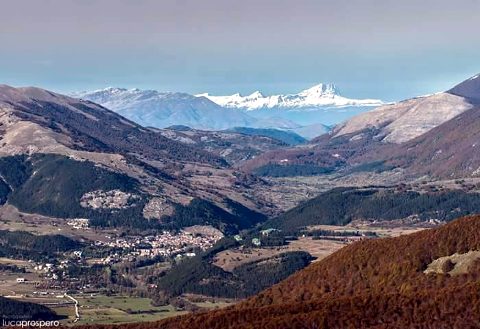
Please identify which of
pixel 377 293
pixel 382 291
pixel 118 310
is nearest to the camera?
pixel 377 293

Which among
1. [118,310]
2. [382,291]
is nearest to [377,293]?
[382,291]

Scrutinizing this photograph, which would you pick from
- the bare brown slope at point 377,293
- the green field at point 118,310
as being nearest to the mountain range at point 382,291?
the bare brown slope at point 377,293

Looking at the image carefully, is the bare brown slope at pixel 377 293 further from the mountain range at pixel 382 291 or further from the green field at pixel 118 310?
the green field at pixel 118 310

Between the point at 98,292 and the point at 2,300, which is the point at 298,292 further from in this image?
the point at 98,292

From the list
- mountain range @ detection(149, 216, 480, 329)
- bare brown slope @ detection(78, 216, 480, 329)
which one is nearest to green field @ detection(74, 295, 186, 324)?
mountain range @ detection(149, 216, 480, 329)

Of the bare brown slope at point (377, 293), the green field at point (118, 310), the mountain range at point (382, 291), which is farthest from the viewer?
the green field at point (118, 310)

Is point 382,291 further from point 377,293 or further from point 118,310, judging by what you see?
point 118,310

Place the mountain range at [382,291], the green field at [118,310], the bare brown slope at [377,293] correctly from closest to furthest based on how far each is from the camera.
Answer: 1. the bare brown slope at [377,293]
2. the mountain range at [382,291]
3. the green field at [118,310]

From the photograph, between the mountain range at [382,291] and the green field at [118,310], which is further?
the green field at [118,310]
